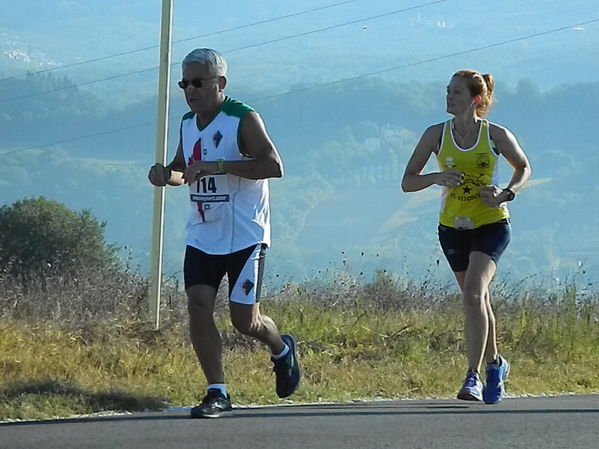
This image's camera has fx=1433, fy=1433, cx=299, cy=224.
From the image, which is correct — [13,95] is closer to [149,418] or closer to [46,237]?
[46,237]

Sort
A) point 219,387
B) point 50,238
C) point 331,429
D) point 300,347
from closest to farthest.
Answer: point 331,429, point 219,387, point 300,347, point 50,238

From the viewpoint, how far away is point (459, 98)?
339 inches

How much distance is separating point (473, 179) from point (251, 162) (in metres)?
1.56

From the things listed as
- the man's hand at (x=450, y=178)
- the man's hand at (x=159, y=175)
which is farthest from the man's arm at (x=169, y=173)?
the man's hand at (x=450, y=178)

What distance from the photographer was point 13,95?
25.3 metres

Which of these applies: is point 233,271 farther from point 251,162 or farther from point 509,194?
point 509,194

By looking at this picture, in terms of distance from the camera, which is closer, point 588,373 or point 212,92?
point 212,92

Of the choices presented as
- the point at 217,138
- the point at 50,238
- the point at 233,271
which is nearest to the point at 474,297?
the point at 233,271

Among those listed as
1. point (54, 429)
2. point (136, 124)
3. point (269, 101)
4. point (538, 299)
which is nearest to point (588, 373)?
point (538, 299)

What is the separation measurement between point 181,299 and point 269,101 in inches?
712

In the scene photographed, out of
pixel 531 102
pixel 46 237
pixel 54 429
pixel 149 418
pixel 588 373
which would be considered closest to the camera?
pixel 54 429

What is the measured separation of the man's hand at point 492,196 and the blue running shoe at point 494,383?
3.25ft

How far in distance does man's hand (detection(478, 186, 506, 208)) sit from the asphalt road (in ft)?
3.89

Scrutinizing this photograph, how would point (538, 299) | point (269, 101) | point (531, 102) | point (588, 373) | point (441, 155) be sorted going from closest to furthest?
point (441, 155) → point (588, 373) → point (538, 299) → point (269, 101) → point (531, 102)
